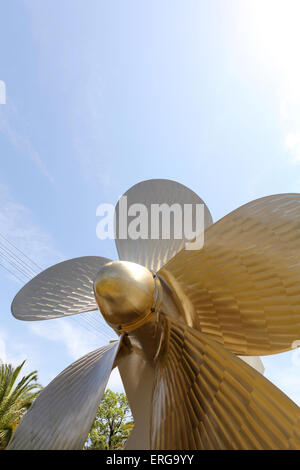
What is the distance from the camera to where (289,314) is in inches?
101

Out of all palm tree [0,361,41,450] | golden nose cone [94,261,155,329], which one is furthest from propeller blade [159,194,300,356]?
palm tree [0,361,41,450]

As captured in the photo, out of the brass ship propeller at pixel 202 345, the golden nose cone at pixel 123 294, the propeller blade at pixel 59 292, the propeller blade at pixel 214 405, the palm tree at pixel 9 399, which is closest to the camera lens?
the propeller blade at pixel 214 405

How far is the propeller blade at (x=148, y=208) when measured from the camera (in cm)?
382

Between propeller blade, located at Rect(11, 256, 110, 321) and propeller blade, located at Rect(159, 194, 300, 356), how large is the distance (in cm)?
132

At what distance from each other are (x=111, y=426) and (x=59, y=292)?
427 inches

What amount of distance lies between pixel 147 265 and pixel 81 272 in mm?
766

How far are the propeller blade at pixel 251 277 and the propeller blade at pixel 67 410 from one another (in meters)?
0.90

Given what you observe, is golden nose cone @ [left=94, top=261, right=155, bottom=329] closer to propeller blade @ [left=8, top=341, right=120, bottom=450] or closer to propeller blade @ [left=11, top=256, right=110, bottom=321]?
propeller blade @ [left=8, top=341, right=120, bottom=450]

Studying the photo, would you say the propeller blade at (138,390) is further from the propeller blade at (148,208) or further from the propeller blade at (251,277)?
the propeller blade at (148,208)

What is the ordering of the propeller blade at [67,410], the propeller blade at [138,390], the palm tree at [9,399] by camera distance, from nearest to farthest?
the propeller blade at [67,410] → the propeller blade at [138,390] → the palm tree at [9,399]

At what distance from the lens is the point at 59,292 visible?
12.4 feet

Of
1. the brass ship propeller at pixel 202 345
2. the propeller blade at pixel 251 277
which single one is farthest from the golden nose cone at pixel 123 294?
the propeller blade at pixel 251 277

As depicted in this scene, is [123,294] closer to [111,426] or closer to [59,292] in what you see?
[59,292]

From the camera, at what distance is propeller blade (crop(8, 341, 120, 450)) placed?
2393 millimetres
